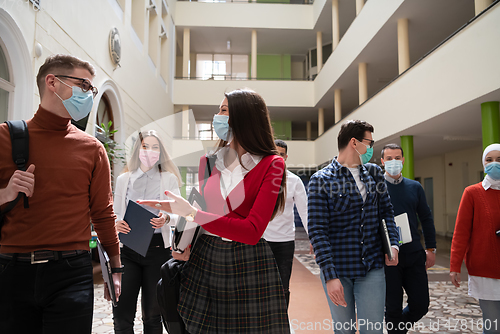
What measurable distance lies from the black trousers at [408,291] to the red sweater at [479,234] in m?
0.27

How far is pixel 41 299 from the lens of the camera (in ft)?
5.09

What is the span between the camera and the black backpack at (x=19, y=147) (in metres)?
1.57

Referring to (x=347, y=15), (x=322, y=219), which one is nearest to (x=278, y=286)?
(x=322, y=219)

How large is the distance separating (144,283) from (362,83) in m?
10.5

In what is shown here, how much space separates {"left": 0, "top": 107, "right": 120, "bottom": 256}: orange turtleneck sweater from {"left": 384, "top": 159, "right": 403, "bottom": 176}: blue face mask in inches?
101

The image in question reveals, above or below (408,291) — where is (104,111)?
above

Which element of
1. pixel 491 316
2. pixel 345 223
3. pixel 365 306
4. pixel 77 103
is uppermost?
pixel 77 103

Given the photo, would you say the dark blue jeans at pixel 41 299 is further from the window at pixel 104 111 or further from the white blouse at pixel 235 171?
the window at pixel 104 111

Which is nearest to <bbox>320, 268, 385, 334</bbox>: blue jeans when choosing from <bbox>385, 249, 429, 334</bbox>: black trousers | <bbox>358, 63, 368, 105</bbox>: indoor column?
<bbox>385, 249, 429, 334</bbox>: black trousers

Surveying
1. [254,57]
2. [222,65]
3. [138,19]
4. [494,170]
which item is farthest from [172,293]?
[222,65]

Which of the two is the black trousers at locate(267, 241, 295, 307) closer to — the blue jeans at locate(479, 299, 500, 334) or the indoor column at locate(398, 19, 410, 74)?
the blue jeans at locate(479, 299, 500, 334)

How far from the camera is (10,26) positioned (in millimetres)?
4410

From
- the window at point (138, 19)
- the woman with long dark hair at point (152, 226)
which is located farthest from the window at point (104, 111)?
the woman with long dark hair at point (152, 226)

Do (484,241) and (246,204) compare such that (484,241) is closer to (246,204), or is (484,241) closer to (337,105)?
(246,204)
